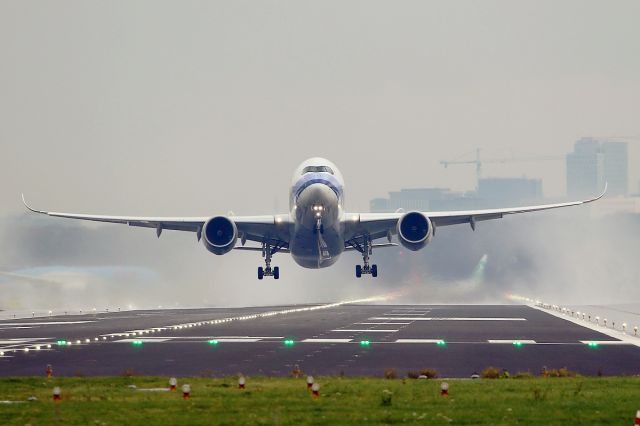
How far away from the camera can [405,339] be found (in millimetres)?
Result: 54344

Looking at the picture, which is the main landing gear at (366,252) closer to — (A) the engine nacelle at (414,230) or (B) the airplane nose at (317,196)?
(A) the engine nacelle at (414,230)

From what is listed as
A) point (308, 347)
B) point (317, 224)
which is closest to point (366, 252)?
point (317, 224)

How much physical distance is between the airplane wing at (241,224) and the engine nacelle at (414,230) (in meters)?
7.01

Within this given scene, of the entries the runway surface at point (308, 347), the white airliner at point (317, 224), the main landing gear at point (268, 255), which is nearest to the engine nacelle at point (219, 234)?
the white airliner at point (317, 224)

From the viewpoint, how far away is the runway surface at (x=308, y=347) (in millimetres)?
38625

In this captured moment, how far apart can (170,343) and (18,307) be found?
53.5 meters

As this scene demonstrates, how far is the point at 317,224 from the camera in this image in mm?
62062

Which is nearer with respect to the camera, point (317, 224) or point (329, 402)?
point (329, 402)

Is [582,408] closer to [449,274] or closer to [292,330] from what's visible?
[292,330]

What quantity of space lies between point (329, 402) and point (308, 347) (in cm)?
2191

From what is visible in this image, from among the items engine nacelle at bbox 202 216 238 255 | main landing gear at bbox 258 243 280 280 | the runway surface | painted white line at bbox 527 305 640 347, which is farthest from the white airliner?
painted white line at bbox 527 305 640 347

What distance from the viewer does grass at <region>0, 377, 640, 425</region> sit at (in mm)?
23875

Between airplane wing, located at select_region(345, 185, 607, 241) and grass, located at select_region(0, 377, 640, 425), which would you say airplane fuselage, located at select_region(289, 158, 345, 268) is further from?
grass, located at select_region(0, 377, 640, 425)

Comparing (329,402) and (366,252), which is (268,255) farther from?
(329,402)
